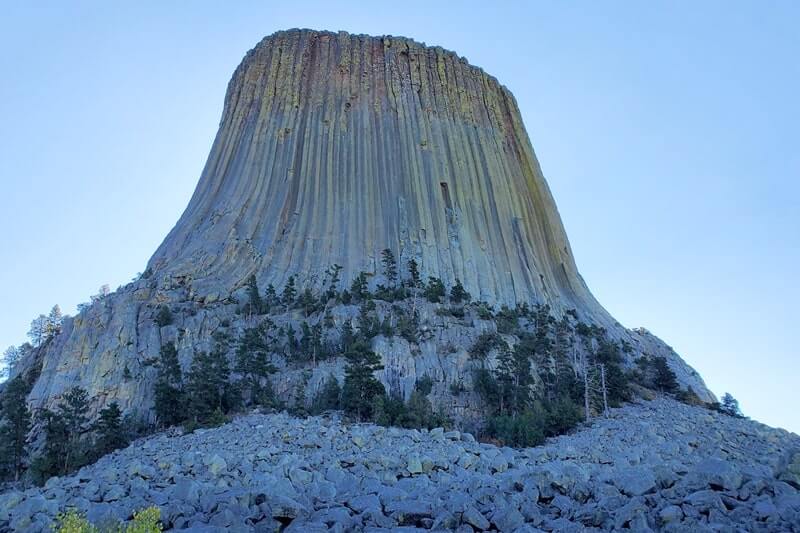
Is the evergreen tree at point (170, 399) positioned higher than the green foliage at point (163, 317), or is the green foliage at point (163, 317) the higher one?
the green foliage at point (163, 317)

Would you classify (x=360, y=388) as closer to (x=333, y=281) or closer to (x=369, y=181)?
(x=333, y=281)

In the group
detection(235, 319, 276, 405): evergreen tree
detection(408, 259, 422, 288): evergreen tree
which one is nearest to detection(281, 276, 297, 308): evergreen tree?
detection(235, 319, 276, 405): evergreen tree

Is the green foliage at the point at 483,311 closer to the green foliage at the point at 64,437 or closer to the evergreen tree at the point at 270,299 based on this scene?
the evergreen tree at the point at 270,299

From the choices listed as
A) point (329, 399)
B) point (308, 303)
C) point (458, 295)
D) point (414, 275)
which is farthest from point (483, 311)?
point (329, 399)

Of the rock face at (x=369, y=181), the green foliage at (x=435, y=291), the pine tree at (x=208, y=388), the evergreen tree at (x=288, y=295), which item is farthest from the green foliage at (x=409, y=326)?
the pine tree at (x=208, y=388)

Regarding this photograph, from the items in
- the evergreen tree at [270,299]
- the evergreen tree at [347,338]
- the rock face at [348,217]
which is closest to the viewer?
the evergreen tree at [347,338]

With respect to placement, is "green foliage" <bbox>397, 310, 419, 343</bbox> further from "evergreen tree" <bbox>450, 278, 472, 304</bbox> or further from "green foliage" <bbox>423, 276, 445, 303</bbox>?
"evergreen tree" <bbox>450, 278, 472, 304</bbox>
